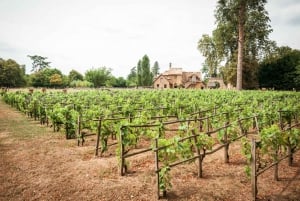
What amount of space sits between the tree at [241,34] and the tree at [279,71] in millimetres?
7256

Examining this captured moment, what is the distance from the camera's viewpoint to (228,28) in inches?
1321

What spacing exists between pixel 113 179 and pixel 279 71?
4864cm

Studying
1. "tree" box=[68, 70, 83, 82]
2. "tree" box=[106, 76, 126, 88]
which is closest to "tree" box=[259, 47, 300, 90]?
"tree" box=[106, 76, 126, 88]

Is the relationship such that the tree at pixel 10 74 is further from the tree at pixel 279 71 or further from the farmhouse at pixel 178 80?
the tree at pixel 279 71

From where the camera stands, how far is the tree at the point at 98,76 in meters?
72.6

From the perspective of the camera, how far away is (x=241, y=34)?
31203mm

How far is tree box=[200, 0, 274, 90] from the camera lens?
101 ft

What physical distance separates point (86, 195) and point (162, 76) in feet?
208

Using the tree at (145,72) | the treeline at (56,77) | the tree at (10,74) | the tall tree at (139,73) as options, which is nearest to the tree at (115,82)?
the treeline at (56,77)

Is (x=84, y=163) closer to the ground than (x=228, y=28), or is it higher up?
closer to the ground

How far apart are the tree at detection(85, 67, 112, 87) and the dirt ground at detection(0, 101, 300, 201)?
6513cm

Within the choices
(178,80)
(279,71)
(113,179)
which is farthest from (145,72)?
(113,179)

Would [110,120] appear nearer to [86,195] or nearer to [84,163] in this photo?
[84,163]

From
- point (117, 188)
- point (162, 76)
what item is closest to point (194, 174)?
point (117, 188)
